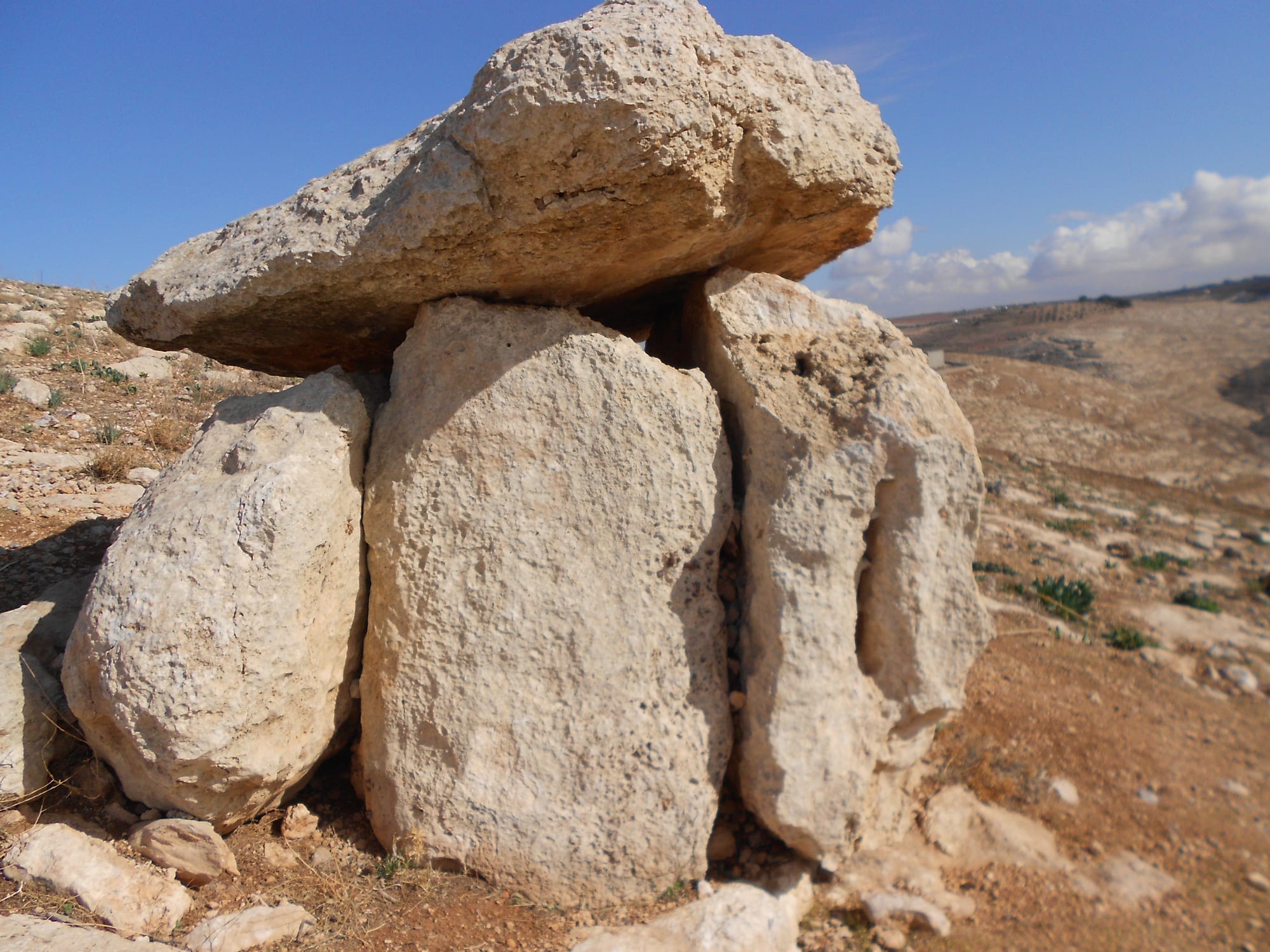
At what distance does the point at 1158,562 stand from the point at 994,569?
2286 mm

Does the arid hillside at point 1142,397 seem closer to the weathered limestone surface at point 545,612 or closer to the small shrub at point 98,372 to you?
the weathered limestone surface at point 545,612

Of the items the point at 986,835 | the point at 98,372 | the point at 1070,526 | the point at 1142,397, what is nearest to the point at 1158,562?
the point at 1070,526

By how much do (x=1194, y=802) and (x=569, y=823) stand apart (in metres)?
3.52

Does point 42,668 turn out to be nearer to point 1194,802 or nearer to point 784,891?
point 784,891

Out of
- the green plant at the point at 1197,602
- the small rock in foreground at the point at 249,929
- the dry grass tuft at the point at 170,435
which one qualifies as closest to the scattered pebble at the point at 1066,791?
the small rock in foreground at the point at 249,929

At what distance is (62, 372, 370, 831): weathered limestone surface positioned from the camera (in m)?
2.80

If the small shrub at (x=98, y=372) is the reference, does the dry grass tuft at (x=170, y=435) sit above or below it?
below

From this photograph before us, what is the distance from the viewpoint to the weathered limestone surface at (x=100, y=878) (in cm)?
274

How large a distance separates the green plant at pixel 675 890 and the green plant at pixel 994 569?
5.78m

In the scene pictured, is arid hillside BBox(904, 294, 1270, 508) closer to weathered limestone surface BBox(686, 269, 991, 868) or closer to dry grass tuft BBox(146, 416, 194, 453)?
weathered limestone surface BBox(686, 269, 991, 868)

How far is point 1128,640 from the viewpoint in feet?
20.4

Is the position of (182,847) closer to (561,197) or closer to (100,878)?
(100,878)

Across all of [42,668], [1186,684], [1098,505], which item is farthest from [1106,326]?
[42,668]

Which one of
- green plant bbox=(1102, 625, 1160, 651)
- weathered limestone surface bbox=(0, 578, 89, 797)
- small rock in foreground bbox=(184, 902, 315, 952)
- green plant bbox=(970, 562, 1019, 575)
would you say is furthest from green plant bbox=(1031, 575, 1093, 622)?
weathered limestone surface bbox=(0, 578, 89, 797)
